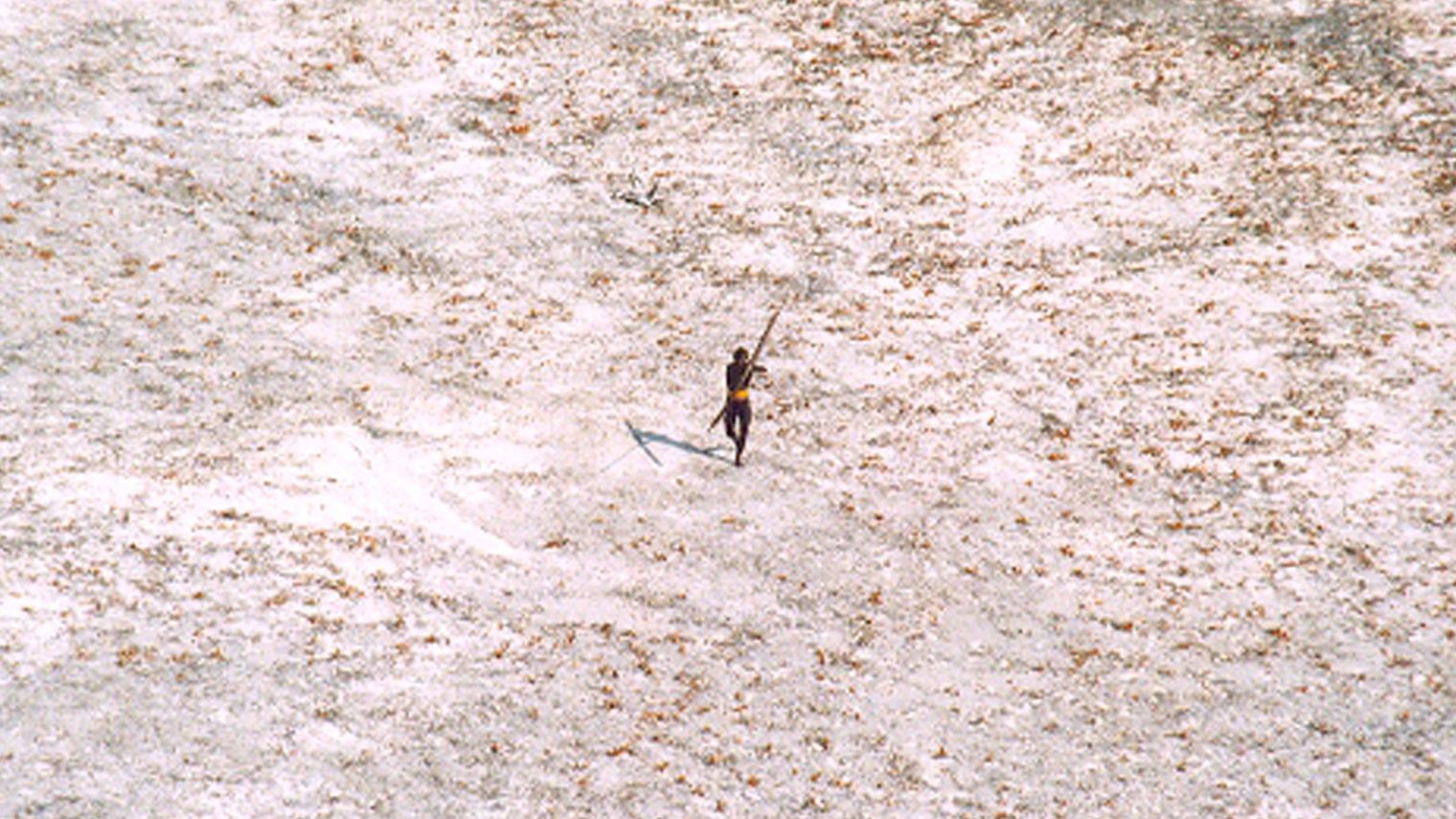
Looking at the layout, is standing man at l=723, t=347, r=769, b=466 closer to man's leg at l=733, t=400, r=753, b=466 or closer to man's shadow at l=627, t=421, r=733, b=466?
man's leg at l=733, t=400, r=753, b=466

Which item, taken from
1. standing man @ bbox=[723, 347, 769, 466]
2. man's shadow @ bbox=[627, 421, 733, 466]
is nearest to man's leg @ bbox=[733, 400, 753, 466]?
standing man @ bbox=[723, 347, 769, 466]

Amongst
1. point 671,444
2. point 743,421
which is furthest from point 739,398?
point 671,444

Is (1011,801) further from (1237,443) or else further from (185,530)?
(185,530)

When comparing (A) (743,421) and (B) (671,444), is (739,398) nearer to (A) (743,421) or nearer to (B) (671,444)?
(A) (743,421)

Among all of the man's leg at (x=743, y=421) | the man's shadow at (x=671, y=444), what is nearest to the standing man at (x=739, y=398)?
the man's leg at (x=743, y=421)

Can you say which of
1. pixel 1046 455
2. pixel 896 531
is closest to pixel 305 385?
pixel 896 531
